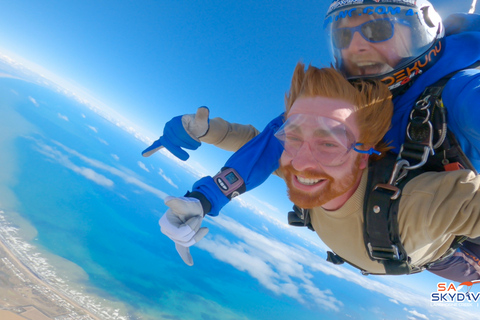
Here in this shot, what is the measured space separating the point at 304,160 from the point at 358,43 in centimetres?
65

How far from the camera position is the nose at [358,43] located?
106 cm

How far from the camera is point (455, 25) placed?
1.35 m

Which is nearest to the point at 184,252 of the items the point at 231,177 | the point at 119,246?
the point at 231,177

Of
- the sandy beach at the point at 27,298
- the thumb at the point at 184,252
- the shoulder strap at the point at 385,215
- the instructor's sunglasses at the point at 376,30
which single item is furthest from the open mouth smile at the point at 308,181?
the sandy beach at the point at 27,298

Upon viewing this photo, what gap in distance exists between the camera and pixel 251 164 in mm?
1219

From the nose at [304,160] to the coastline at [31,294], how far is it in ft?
121

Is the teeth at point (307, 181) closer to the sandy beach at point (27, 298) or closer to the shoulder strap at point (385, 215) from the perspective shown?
the shoulder strap at point (385, 215)

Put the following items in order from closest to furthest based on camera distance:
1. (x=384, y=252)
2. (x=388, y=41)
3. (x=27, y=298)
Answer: (x=384, y=252) → (x=388, y=41) → (x=27, y=298)

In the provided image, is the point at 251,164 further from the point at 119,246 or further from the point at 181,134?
the point at 119,246

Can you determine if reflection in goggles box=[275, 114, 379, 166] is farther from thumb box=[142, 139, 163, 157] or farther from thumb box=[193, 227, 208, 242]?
thumb box=[142, 139, 163, 157]

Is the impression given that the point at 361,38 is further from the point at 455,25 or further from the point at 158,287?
the point at 158,287

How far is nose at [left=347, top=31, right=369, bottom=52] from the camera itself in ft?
3.48

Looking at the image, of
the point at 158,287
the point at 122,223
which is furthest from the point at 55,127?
the point at 158,287

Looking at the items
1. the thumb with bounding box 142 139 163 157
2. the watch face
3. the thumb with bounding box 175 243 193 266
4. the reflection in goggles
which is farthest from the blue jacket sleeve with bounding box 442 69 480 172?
the thumb with bounding box 142 139 163 157
